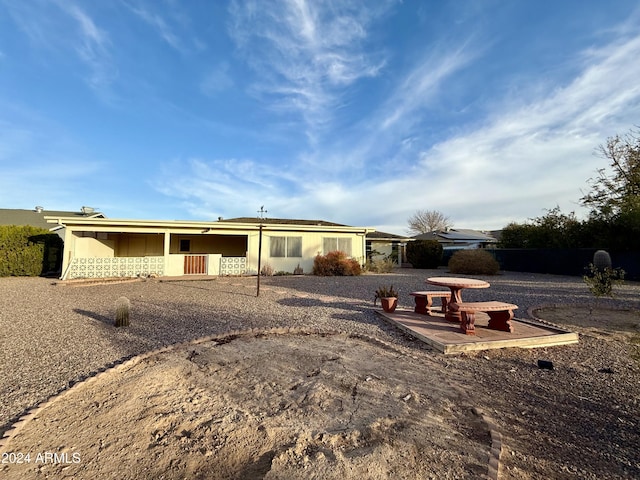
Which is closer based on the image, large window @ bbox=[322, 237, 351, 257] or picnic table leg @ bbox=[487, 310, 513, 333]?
picnic table leg @ bbox=[487, 310, 513, 333]

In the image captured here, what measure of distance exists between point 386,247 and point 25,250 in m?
20.7

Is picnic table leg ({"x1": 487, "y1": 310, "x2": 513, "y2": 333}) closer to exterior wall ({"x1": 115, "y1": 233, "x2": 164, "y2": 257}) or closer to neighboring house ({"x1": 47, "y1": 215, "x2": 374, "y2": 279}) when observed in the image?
neighboring house ({"x1": 47, "y1": 215, "x2": 374, "y2": 279})

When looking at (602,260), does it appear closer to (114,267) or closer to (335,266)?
(335,266)

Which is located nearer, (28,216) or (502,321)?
(502,321)

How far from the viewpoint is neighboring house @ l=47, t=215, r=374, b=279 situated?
12.7 metres

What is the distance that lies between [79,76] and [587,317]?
1610 cm

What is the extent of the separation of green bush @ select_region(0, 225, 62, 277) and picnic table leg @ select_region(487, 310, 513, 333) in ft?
59.8

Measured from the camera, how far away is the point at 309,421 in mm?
2477

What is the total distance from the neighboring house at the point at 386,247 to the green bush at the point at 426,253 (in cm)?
128

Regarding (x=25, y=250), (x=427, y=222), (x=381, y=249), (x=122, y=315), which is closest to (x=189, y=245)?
(x=25, y=250)

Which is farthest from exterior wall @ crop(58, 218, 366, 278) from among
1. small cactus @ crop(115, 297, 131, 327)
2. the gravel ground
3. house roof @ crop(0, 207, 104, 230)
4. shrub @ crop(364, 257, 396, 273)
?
small cactus @ crop(115, 297, 131, 327)

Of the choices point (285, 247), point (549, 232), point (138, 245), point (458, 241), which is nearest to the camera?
point (285, 247)

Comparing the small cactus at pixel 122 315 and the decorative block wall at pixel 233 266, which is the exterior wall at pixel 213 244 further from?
the small cactus at pixel 122 315

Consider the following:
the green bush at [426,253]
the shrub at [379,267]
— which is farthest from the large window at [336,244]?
the green bush at [426,253]
